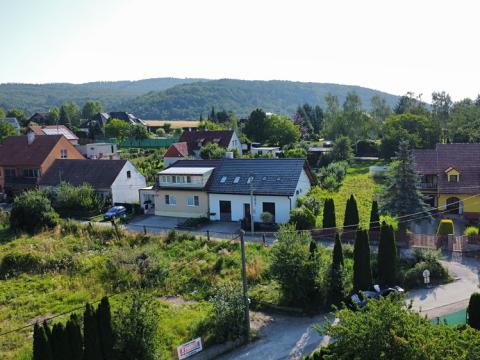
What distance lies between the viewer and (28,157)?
53.9 m

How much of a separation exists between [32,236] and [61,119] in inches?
4037

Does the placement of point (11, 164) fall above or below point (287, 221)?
above

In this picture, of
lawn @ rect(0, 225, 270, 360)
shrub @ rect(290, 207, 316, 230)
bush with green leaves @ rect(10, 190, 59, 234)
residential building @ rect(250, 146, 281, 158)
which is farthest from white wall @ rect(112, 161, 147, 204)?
residential building @ rect(250, 146, 281, 158)

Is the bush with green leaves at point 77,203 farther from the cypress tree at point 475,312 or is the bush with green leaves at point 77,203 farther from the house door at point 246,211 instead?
the cypress tree at point 475,312

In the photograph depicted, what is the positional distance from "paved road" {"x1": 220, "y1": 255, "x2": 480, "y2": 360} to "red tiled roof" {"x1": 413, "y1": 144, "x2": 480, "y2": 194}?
12.4 meters

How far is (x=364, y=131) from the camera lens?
8656cm

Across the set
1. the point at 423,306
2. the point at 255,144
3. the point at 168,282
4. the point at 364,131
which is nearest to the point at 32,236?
the point at 168,282

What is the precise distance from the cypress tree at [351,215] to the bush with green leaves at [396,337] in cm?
1870

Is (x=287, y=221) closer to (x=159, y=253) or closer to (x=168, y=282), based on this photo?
(x=159, y=253)

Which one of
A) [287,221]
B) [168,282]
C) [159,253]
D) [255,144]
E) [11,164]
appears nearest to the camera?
[168,282]

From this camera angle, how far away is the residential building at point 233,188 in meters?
37.2

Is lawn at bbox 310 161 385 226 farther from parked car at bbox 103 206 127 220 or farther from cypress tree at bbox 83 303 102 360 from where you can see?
cypress tree at bbox 83 303 102 360

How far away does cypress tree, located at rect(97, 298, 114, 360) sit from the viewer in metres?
16.3

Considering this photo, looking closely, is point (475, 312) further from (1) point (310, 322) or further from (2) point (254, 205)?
(2) point (254, 205)
